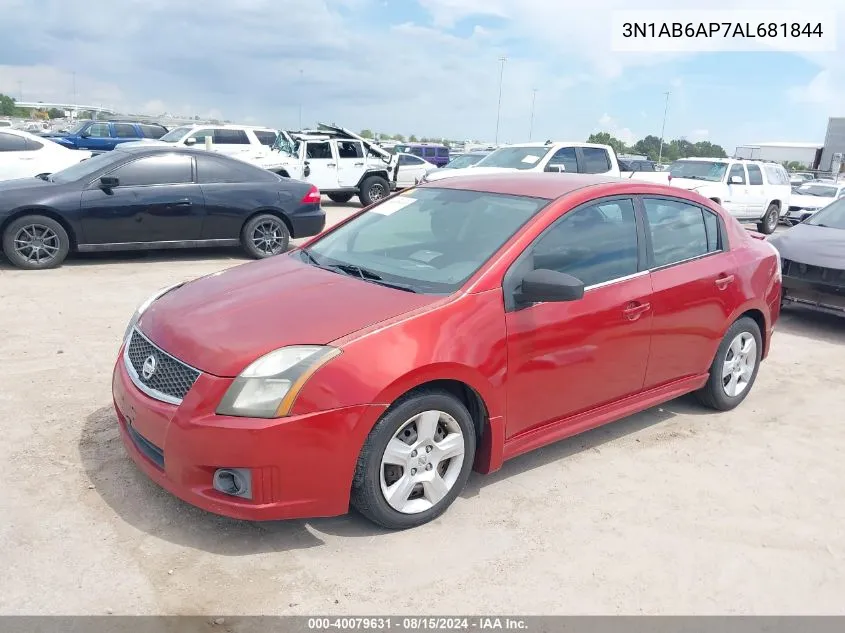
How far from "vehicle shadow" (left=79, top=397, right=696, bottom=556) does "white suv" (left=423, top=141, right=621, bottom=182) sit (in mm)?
9666

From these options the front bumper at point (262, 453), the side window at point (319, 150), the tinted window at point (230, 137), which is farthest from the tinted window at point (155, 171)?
the tinted window at point (230, 137)

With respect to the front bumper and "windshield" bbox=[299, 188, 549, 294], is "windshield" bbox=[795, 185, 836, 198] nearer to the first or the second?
"windshield" bbox=[299, 188, 549, 294]

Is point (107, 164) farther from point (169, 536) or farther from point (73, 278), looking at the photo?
point (169, 536)

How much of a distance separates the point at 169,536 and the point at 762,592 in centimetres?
261

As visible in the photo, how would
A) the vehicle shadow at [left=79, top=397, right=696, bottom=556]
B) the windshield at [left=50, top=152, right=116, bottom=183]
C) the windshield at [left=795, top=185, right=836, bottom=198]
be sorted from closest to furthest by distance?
the vehicle shadow at [left=79, top=397, right=696, bottom=556]
the windshield at [left=50, top=152, right=116, bottom=183]
the windshield at [left=795, top=185, right=836, bottom=198]

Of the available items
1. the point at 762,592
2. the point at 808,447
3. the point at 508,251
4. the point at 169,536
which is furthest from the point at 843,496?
the point at 169,536

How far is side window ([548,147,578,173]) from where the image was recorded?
12.9m

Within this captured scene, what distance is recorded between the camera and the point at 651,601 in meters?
2.90

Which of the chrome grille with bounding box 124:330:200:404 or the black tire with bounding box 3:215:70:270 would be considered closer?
the chrome grille with bounding box 124:330:200:404

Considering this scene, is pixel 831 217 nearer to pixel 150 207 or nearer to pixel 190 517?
pixel 190 517

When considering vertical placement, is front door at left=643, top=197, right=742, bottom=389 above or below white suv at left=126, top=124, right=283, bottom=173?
below

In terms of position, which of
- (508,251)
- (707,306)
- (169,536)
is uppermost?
(508,251)

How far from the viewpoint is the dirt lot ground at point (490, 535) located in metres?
2.85

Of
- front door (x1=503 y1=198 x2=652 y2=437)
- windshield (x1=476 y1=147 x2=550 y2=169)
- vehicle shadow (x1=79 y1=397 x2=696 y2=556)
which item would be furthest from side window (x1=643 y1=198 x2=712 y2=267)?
windshield (x1=476 y1=147 x2=550 y2=169)
